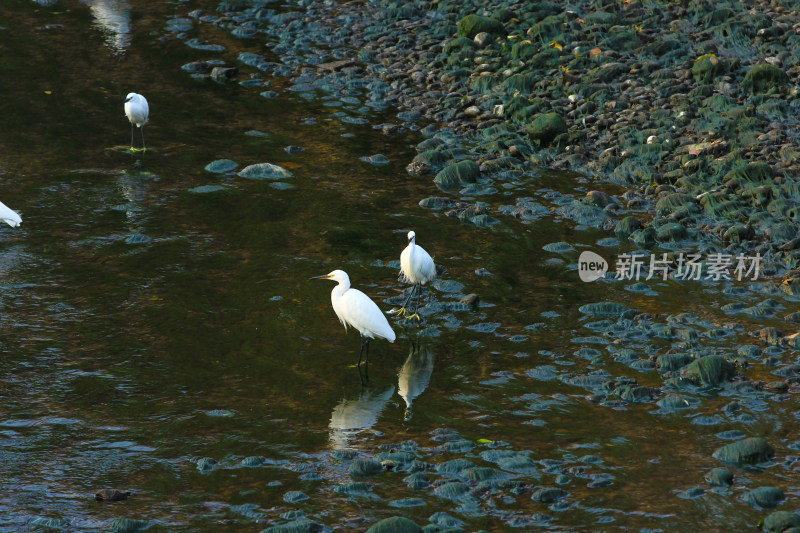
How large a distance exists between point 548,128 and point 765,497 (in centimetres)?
758

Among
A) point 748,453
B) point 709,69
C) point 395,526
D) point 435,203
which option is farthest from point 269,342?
point 709,69

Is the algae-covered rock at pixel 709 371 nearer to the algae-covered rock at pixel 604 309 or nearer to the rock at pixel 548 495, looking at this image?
the algae-covered rock at pixel 604 309

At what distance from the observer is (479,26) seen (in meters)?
16.0

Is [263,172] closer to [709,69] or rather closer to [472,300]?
[472,300]

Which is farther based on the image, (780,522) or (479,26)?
(479,26)

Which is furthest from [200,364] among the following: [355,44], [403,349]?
[355,44]

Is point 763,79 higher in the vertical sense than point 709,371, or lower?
higher

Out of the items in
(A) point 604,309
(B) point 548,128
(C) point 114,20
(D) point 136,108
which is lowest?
(A) point 604,309

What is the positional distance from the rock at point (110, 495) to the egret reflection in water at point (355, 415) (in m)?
1.59

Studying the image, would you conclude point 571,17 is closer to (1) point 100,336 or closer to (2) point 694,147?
(2) point 694,147

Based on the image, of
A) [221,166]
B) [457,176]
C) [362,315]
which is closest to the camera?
[362,315]

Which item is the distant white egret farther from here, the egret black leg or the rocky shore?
the rocky shore

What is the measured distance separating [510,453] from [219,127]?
881cm

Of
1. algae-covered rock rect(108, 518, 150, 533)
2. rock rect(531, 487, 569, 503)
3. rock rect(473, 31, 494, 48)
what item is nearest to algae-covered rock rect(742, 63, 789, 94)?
rock rect(473, 31, 494, 48)
